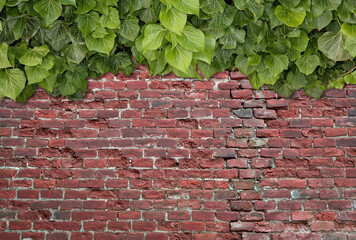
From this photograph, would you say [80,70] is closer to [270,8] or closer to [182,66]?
[182,66]

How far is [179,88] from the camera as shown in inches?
89.4

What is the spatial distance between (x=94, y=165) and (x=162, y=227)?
1.88 feet

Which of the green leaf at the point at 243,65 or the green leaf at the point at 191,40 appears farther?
the green leaf at the point at 243,65

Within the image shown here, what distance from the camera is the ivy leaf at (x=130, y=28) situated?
137cm

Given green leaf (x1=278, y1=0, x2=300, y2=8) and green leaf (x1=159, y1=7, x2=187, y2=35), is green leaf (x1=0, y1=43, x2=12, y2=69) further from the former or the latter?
green leaf (x1=278, y1=0, x2=300, y2=8)

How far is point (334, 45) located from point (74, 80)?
1324mm

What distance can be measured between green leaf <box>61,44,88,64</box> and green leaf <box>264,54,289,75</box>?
2.71 ft

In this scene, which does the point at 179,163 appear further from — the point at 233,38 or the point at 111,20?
the point at 111,20

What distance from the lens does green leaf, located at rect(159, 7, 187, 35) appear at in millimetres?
1070

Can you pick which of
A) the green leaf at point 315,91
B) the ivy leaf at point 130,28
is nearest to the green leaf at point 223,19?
the ivy leaf at point 130,28

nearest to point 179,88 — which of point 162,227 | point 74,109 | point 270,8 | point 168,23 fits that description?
point 74,109

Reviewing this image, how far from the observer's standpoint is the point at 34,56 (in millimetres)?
1457

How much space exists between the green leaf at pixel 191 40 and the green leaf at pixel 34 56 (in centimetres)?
63

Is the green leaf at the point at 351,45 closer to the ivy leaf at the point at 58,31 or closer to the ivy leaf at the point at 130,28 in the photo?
the ivy leaf at the point at 130,28
